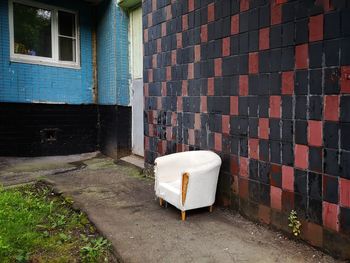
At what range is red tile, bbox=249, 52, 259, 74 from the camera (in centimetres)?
319

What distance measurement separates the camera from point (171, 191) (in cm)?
351

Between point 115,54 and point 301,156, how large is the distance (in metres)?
4.58

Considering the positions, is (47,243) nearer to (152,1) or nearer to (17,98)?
(152,1)

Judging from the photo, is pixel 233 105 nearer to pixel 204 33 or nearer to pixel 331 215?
pixel 204 33

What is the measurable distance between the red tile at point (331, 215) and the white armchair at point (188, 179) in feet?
3.72

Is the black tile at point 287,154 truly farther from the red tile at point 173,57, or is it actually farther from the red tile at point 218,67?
the red tile at point 173,57

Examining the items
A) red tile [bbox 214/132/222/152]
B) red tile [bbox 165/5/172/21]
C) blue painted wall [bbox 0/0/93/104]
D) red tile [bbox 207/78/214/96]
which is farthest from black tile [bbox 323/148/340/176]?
blue painted wall [bbox 0/0/93/104]

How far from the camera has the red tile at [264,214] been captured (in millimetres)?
3152

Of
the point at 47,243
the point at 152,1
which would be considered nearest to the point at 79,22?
the point at 152,1

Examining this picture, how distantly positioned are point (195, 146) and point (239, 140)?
0.80m

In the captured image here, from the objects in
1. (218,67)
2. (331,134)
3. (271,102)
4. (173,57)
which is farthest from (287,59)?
(173,57)

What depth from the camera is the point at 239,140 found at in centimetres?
345

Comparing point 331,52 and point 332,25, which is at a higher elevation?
point 332,25

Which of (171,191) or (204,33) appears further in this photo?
(204,33)
